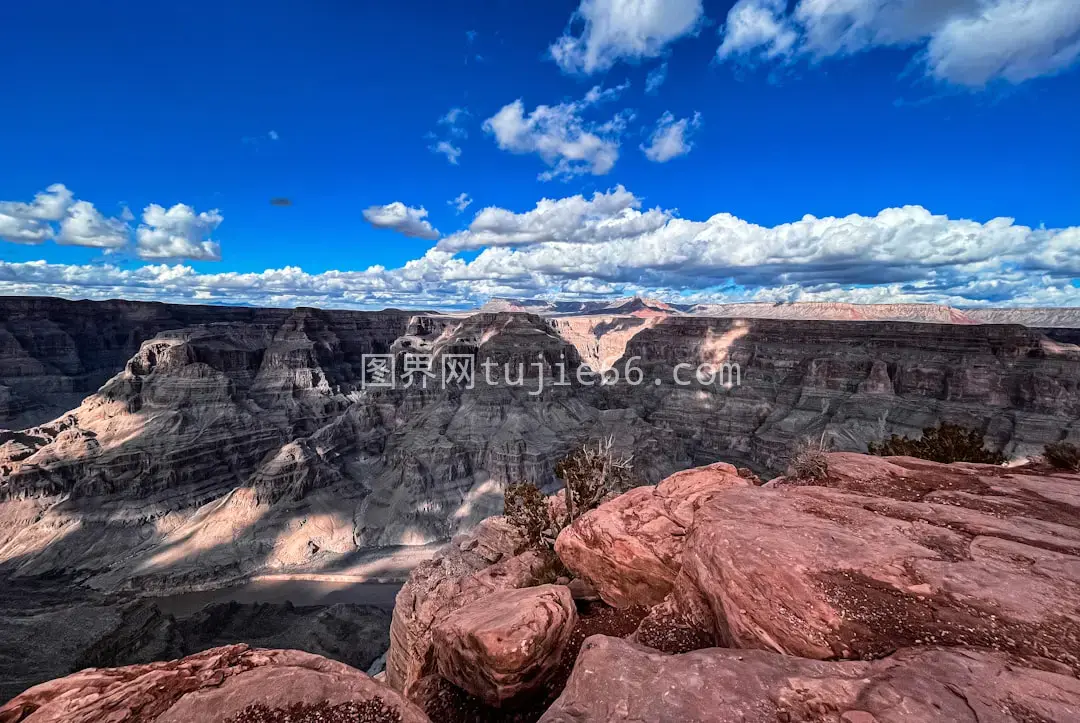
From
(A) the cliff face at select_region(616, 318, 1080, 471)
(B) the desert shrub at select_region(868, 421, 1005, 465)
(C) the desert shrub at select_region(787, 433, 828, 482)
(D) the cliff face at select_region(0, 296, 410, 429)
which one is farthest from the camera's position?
(D) the cliff face at select_region(0, 296, 410, 429)

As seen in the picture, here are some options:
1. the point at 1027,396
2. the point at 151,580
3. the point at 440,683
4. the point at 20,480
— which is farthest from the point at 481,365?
the point at 1027,396

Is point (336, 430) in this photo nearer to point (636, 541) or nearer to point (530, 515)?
point (530, 515)

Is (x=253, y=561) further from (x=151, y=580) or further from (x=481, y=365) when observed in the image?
(x=481, y=365)

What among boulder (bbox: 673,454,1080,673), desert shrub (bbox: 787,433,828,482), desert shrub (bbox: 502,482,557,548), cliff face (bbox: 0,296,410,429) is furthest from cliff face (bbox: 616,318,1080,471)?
cliff face (bbox: 0,296,410,429)

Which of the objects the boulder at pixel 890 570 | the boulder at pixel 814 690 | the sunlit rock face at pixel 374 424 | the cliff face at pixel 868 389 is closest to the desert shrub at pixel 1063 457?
the boulder at pixel 890 570

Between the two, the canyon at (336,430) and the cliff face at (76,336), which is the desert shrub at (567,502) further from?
the cliff face at (76,336)

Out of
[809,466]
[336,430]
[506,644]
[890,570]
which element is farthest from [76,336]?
[890,570]

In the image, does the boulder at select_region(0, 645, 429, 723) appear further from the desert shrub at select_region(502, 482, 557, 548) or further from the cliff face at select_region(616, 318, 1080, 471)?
the cliff face at select_region(616, 318, 1080, 471)
